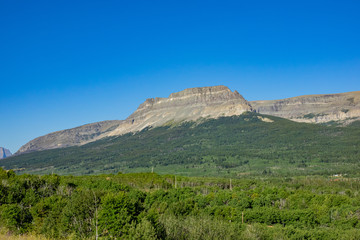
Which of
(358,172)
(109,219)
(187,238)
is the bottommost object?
(358,172)

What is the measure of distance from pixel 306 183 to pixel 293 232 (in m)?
83.6

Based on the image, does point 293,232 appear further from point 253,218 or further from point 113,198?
point 113,198

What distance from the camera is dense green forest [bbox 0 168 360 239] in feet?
138

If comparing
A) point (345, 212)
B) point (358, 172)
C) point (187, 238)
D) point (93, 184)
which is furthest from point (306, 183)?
point (187, 238)

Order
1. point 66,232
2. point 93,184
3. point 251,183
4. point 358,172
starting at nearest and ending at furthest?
point 66,232, point 93,184, point 251,183, point 358,172

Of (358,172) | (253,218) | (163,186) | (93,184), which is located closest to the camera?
(253,218)

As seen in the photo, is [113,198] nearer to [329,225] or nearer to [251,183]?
[329,225]

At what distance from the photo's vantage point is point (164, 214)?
5703cm

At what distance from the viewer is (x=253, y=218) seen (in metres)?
74.2

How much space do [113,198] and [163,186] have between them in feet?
250

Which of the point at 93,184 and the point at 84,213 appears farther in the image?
the point at 93,184

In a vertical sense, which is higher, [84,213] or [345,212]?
[84,213]

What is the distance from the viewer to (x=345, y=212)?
238 ft

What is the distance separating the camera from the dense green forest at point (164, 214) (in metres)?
41.9
